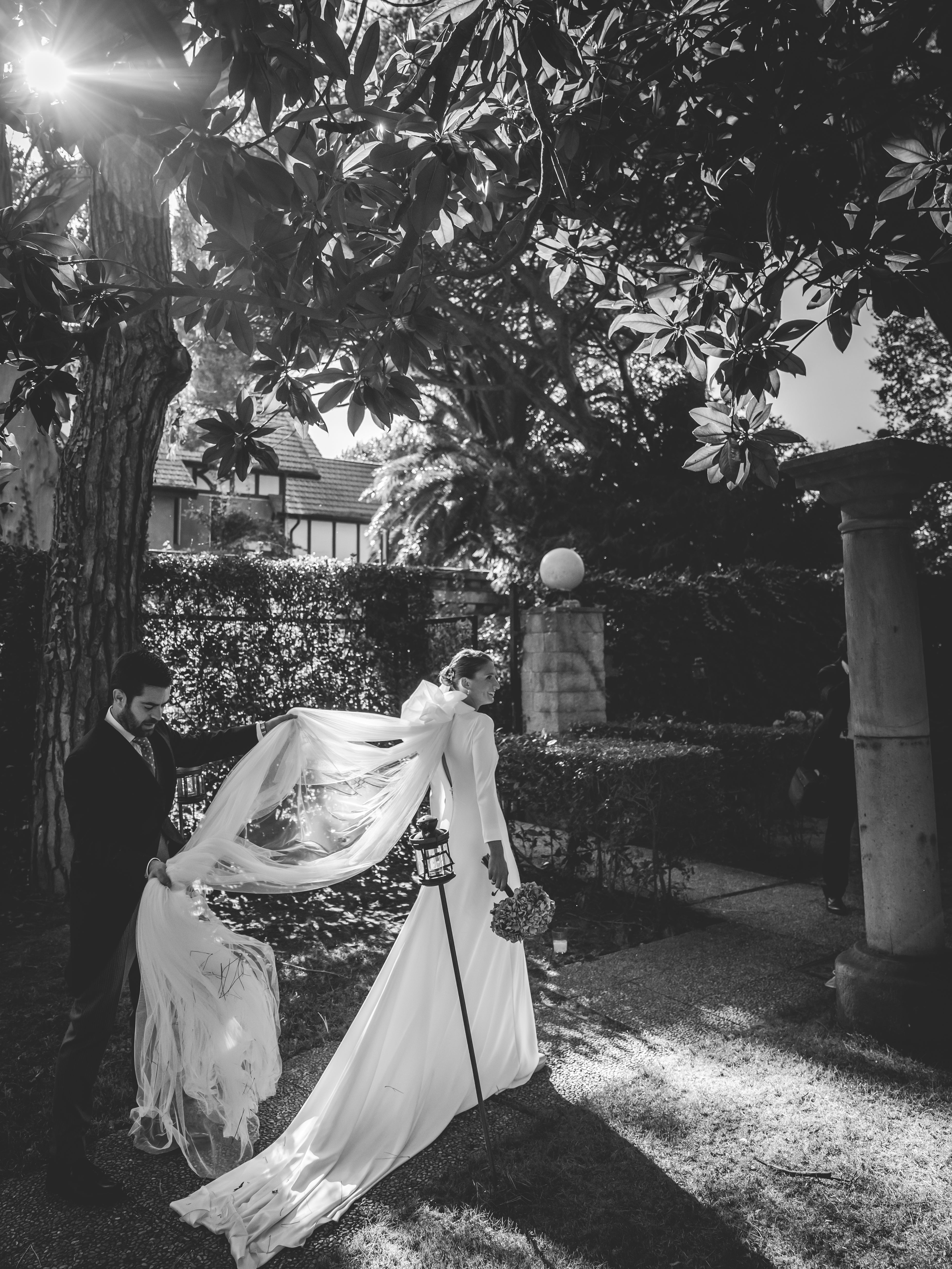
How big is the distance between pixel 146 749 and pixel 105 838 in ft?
1.43

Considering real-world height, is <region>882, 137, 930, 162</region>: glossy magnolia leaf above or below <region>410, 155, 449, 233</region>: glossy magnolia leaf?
above

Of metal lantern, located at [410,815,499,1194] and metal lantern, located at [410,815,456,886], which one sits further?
metal lantern, located at [410,815,456,886]

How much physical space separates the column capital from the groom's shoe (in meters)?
4.60

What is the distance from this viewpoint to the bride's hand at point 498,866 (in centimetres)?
408

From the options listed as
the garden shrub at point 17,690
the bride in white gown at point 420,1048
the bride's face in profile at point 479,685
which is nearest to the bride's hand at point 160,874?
the bride in white gown at point 420,1048

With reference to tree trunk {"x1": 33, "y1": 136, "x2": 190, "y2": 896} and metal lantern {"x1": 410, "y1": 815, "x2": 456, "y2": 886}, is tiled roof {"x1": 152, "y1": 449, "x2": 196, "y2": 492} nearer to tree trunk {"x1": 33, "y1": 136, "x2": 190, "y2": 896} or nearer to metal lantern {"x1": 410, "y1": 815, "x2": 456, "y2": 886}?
tree trunk {"x1": 33, "y1": 136, "x2": 190, "y2": 896}

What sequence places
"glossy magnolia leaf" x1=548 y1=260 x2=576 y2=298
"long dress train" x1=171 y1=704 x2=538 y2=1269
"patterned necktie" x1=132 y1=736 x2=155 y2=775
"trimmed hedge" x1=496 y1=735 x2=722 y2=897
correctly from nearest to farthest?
"long dress train" x1=171 y1=704 x2=538 y2=1269 → "patterned necktie" x1=132 y1=736 x2=155 y2=775 → "glossy magnolia leaf" x1=548 y1=260 x2=576 y2=298 → "trimmed hedge" x1=496 y1=735 x2=722 y2=897

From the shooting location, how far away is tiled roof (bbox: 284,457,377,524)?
3080 centimetres

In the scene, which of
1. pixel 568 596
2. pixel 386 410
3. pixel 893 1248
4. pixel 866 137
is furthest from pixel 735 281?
pixel 568 596

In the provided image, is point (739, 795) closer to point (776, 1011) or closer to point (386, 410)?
point (776, 1011)

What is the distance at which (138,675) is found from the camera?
3.54m

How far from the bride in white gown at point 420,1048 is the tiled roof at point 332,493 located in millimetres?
26692

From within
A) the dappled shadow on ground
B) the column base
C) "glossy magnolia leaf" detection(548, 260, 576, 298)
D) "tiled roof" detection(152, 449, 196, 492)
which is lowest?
the dappled shadow on ground

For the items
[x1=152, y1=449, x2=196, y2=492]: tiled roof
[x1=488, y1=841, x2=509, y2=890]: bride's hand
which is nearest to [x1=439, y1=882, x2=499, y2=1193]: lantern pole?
[x1=488, y1=841, x2=509, y2=890]: bride's hand
